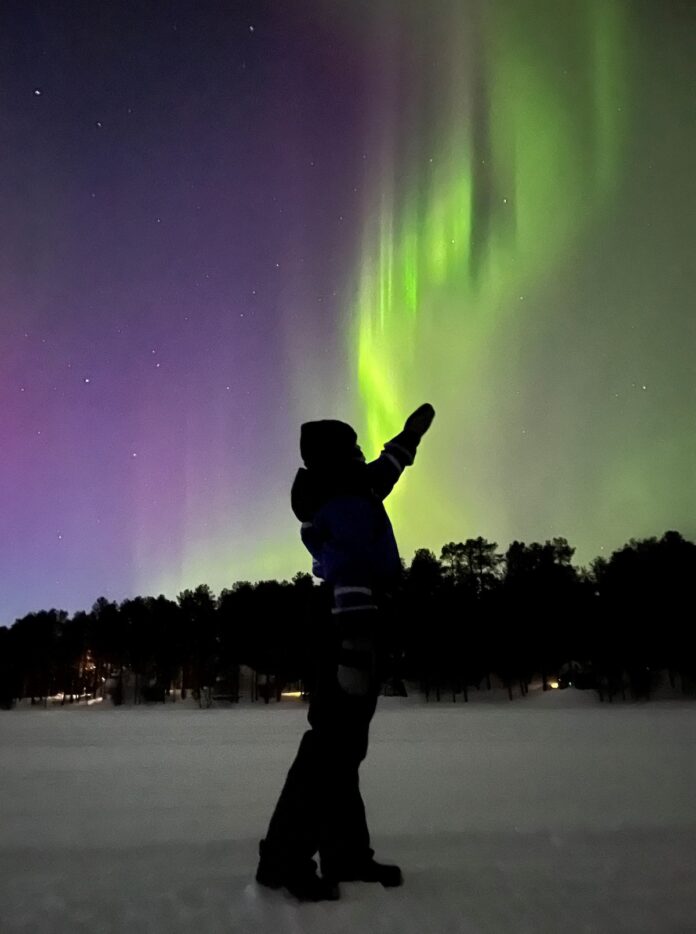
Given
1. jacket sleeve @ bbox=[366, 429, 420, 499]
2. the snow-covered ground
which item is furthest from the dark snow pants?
jacket sleeve @ bbox=[366, 429, 420, 499]

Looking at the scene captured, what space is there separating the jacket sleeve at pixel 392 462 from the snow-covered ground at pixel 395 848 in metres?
1.84

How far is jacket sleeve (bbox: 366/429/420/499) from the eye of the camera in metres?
3.68

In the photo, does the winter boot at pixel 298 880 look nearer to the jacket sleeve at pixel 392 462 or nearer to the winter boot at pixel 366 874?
the winter boot at pixel 366 874

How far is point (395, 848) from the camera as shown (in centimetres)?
405

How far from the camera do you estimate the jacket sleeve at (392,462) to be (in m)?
3.68

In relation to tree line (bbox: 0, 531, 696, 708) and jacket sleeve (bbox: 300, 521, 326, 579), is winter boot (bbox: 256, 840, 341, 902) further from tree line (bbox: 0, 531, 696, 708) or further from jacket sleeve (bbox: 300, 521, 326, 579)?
tree line (bbox: 0, 531, 696, 708)

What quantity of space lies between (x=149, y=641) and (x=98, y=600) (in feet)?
49.0

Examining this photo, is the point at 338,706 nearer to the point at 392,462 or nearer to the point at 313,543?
the point at 313,543

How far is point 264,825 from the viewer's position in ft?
15.7

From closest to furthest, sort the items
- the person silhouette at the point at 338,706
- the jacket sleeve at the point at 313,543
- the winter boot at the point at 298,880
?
the winter boot at the point at 298,880 → the person silhouette at the point at 338,706 → the jacket sleeve at the point at 313,543

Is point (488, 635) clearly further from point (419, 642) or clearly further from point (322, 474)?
point (322, 474)

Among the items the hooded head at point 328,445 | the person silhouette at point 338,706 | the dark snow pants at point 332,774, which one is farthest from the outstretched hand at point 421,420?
the dark snow pants at point 332,774

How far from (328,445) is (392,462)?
14.7 inches

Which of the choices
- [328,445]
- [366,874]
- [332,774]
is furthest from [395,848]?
[328,445]
